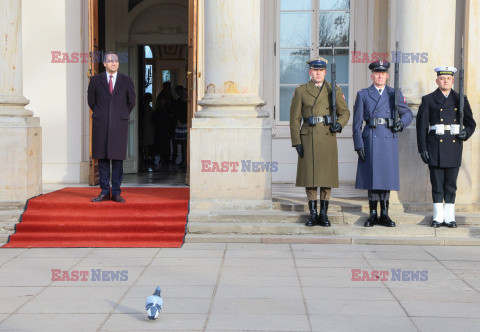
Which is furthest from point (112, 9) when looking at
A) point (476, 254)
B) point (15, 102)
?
point (476, 254)

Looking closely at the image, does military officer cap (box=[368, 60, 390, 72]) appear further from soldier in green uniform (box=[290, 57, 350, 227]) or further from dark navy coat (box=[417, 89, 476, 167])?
dark navy coat (box=[417, 89, 476, 167])

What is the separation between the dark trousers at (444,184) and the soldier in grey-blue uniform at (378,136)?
42 centimetres

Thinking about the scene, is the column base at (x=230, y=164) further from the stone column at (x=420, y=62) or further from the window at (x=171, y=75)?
the window at (x=171, y=75)

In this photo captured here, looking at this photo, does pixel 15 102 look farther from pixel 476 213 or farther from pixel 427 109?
pixel 476 213

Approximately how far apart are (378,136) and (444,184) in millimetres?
920

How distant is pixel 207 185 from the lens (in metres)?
8.91

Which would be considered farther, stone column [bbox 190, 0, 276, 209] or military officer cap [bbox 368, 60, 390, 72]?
stone column [bbox 190, 0, 276, 209]

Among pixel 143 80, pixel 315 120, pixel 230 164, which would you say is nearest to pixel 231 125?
pixel 230 164

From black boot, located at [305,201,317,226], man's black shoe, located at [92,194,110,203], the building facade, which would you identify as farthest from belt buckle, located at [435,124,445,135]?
man's black shoe, located at [92,194,110,203]

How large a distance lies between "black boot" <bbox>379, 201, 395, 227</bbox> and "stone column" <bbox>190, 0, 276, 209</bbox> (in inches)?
51.8

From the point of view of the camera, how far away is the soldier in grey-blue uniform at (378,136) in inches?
329

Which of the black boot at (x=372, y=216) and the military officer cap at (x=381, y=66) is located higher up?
the military officer cap at (x=381, y=66)

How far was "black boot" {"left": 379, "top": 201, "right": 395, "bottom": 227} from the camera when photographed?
27.9 feet

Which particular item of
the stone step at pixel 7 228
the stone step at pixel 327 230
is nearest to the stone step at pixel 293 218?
the stone step at pixel 327 230
